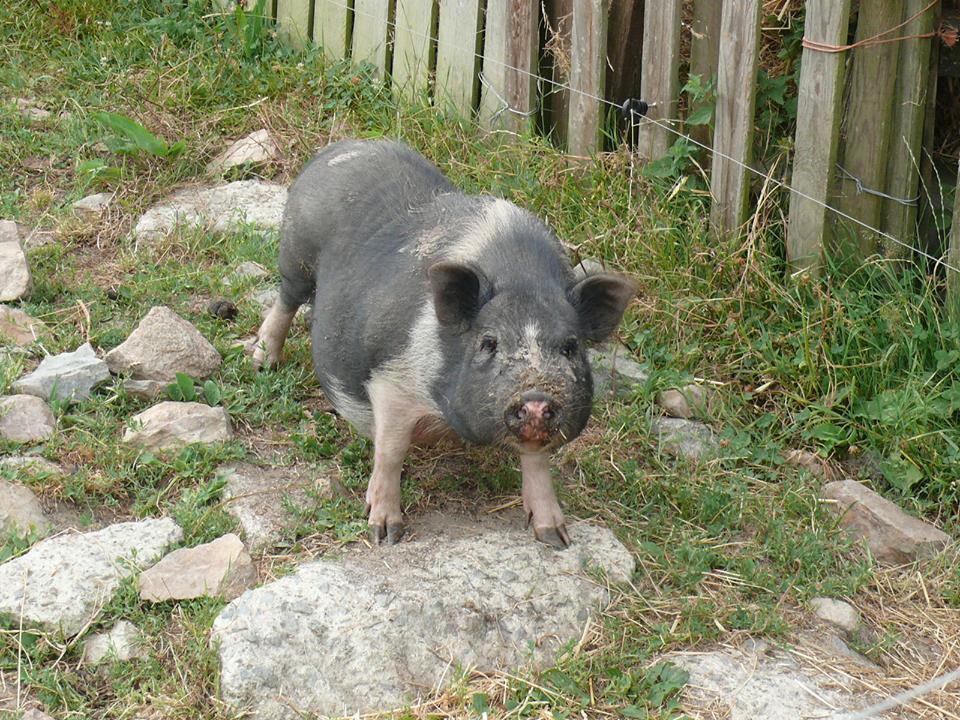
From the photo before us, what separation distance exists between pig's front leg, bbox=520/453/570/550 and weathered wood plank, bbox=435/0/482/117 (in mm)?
2689

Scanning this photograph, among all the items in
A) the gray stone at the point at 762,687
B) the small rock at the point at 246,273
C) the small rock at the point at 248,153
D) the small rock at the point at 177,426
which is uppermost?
the small rock at the point at 248,153

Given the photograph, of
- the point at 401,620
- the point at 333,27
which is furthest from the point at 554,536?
the point at 333,27

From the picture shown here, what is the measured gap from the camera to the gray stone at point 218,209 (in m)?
6.07

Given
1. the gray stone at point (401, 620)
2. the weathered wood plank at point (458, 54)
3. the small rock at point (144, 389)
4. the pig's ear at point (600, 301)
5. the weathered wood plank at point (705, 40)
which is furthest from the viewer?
the weathered wood plank at point (458, 54)

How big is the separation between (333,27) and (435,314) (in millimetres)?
3693

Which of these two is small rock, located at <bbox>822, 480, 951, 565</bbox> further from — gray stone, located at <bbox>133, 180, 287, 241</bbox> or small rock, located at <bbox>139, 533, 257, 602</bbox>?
gray stone, located at <bbox>133, 180, 287, 241</bbox>

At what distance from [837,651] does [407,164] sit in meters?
2.29

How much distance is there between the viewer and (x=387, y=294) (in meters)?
4.21

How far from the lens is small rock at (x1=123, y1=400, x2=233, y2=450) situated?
446 centimetres

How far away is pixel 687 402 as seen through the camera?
4.98 meters

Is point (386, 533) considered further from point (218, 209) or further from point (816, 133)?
point (218, 209)

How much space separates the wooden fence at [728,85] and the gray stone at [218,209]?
97 centimetres

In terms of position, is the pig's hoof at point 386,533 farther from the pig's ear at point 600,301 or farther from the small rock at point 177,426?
the pig's ear at point 600,301

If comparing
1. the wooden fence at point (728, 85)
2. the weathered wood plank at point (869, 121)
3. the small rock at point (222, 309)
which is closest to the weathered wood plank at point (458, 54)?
the wooden fence at point (728, 85)
